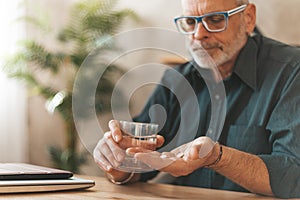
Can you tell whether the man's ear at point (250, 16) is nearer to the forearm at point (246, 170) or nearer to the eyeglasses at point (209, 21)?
the eyeglasses at point (209, 21)

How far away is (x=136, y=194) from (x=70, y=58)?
126 centimetres

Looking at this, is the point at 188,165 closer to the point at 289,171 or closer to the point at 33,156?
the point at 289,171

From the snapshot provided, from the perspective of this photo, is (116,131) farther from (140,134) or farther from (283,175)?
(283,175)

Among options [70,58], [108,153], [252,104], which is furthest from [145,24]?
[108,153]

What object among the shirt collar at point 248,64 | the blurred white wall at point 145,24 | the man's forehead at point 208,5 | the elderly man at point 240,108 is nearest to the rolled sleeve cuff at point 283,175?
the elderly man at point 240,108

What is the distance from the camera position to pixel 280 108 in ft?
5.21

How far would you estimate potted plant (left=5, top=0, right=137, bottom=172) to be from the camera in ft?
8.06

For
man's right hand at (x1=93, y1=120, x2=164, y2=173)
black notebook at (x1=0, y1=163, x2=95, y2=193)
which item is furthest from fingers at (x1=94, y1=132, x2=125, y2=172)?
black notebook at (x1=0, y1=163, x2=95, y2=193)

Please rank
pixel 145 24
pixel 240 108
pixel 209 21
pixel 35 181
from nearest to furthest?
→ pixel 35 181 → pixel 209 21 → pixel 240 108 → pixel 145 24

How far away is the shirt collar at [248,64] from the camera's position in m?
1.78

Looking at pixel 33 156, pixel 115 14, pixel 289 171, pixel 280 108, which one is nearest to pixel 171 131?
pixel 280 108

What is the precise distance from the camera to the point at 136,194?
4.43 ft

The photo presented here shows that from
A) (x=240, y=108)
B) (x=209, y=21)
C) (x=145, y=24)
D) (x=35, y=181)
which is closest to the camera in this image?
(x=35, y=181)

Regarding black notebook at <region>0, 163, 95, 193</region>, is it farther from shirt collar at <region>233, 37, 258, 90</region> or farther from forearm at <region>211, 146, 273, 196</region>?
shirt collar at <region>233, 37, 258, 90</region>
